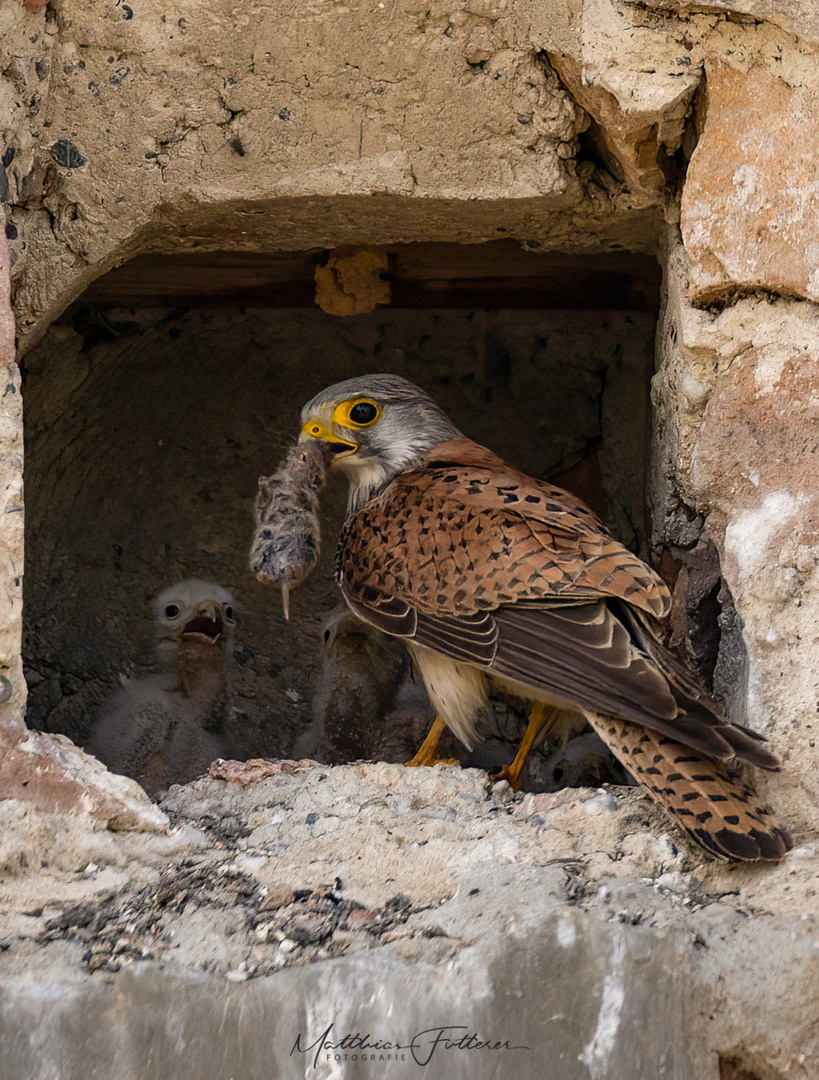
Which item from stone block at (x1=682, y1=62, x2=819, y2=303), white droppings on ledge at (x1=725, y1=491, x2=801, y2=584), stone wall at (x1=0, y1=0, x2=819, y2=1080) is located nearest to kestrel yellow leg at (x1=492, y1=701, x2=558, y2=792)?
stone wall at (x1=0, y1=0, x2=819, y2=1080)

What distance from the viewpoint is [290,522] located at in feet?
11.4

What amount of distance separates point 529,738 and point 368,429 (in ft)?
3.37

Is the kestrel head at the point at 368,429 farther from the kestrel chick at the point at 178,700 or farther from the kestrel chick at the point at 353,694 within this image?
the kestrel chick at the point at 178,700

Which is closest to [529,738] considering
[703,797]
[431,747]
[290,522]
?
[431,747]

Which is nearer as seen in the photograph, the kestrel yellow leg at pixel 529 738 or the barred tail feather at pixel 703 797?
the barred tail feather at pixel 703 797

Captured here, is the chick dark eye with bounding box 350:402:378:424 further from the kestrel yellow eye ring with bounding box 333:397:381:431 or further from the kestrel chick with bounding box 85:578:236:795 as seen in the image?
the kestrel chick with bounding box 85:578:236:795

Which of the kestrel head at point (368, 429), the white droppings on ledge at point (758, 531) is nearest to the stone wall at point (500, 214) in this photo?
the white droppings on ledge at point (758, 531)

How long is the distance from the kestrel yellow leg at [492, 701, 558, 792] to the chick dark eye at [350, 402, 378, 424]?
0.98 metres

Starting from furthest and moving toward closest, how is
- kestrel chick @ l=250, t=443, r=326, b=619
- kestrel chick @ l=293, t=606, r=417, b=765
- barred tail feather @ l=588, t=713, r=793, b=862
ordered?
kestrel chick @ l=293, t=606, r=417, b=765
kestrel chick @ l=250, t=443, r=326, b=619
barred tail feather @ l=588, t=713, r=793, b=862

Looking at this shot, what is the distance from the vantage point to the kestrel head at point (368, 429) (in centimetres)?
352

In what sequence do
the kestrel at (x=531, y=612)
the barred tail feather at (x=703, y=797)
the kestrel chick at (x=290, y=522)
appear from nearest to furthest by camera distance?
the barred tail feather at (x=703, y=797), the kestrel at (x=531, y=612), the kestrel chick at (x=290, y=522)

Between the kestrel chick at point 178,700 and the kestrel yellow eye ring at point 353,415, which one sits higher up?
the kestrel yellow eye ring at point 353,415

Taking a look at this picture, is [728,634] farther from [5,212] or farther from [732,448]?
[5,212]

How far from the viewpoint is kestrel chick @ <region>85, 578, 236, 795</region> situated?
364cm
